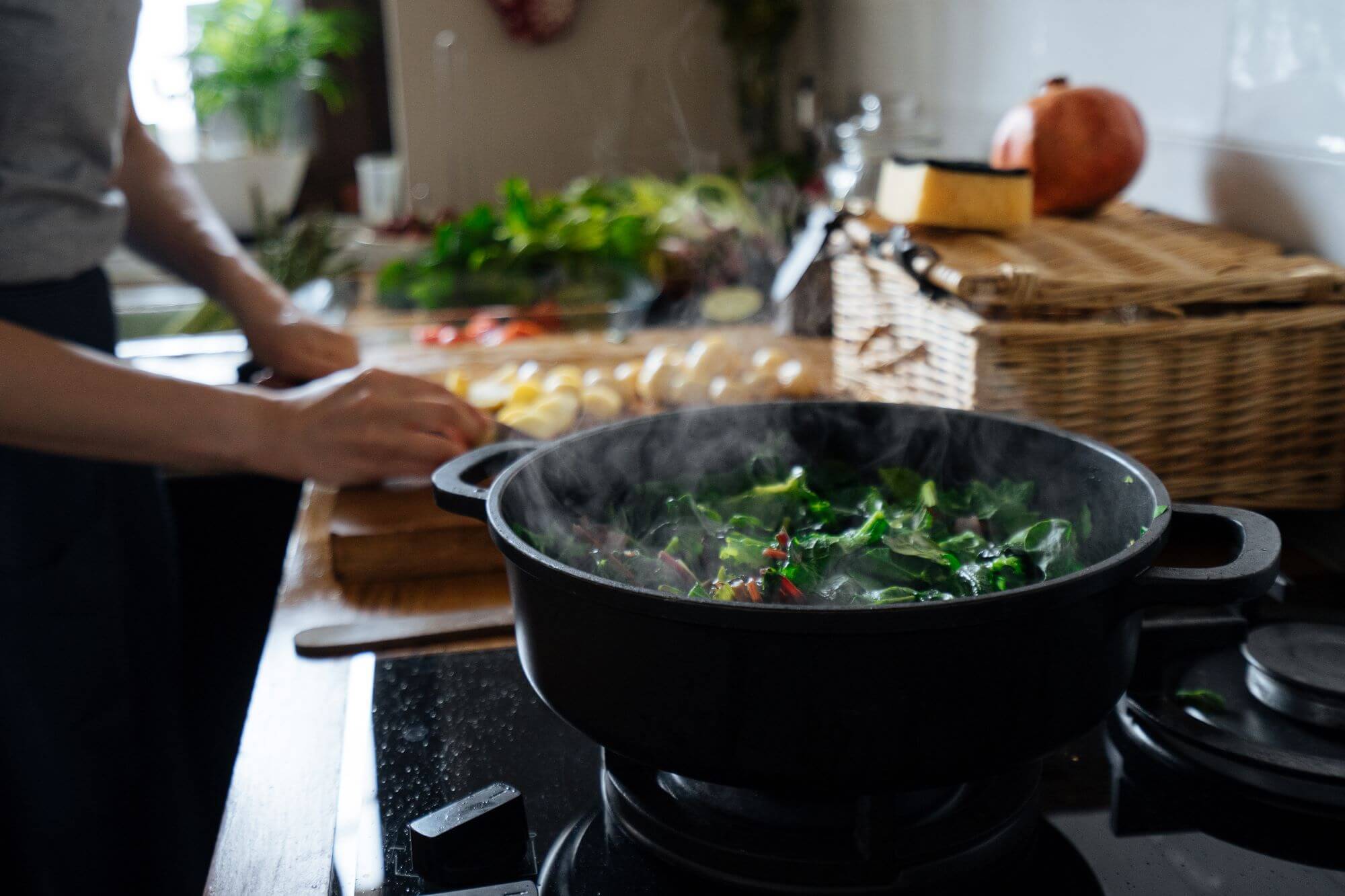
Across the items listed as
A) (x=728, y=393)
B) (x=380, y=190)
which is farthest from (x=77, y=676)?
(x=380, y=190)

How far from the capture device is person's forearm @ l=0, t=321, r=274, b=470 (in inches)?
35.6

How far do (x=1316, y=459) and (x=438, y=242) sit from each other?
1.54 metres

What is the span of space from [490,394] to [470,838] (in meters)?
0.79

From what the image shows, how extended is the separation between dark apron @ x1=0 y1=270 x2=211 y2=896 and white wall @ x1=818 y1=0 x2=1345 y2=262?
1.19 m

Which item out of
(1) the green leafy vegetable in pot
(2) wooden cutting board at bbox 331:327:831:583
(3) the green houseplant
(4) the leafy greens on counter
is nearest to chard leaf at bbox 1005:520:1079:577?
(1) the green leafy vegetable in pot

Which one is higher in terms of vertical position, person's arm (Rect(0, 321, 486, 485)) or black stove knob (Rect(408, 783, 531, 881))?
person's arm (Rect(0, 321, 486, 485))

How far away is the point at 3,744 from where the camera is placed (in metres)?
1.12

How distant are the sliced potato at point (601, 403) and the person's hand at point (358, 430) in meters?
Answer: 0.21

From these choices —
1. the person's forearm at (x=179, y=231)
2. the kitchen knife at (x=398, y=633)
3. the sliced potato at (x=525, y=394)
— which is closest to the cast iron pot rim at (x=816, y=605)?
the kitchen knife at (x=398, y=633)

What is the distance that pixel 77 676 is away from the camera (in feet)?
3.79

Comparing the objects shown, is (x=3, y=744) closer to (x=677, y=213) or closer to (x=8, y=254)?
(x=8, y=254)

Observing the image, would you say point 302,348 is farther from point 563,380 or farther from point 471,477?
point 471,477

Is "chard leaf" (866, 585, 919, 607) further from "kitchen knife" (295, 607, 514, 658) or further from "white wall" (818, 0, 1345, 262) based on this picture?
"white wall" (818, 0, 1345, 262)

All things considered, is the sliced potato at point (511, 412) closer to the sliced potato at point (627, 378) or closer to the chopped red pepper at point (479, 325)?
the sliced potato at point (627, 378)
